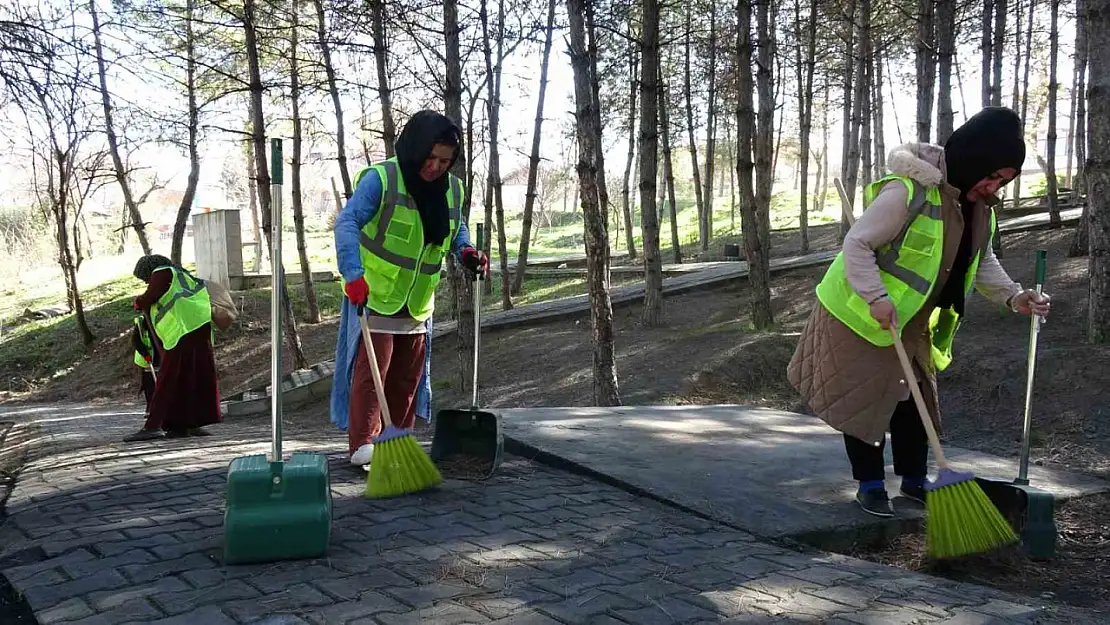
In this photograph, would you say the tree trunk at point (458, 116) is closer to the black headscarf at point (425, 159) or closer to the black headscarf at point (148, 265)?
the black headscarf at point (148, 265)

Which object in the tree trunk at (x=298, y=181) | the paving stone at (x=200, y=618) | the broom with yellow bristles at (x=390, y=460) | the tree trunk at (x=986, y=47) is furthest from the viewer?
the tree trunk at (x=298, y=181)

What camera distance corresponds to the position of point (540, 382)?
11.6m

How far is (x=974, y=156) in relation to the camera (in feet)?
12.9

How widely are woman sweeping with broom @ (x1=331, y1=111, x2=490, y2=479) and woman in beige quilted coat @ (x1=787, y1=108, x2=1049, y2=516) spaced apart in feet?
6.48

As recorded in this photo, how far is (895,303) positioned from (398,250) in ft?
8.12

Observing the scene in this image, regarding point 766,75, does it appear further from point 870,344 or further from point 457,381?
point 870,344

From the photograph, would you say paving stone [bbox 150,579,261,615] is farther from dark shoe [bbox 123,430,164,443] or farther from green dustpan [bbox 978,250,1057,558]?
dark shoe [bbox 123,430,164,443]

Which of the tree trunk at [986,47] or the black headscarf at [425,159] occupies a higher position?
the tree trunk at [986,47]

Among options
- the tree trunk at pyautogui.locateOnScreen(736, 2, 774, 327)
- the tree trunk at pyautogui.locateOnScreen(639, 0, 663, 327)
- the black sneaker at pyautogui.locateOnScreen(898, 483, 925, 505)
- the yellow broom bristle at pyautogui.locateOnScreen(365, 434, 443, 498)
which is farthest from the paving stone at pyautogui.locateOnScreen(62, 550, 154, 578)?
the tree trunk at pyautogui.locateOnScreen(639, 0, 663, 327)

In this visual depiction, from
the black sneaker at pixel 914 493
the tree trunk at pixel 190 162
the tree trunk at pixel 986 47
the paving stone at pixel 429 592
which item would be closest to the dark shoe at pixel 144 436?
the paving stone at pixel 429 592

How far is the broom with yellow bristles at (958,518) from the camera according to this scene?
144 inches

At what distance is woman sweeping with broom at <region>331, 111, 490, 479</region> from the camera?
15.1 feet

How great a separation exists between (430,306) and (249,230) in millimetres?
39894

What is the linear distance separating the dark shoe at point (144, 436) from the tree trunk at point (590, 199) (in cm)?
390
